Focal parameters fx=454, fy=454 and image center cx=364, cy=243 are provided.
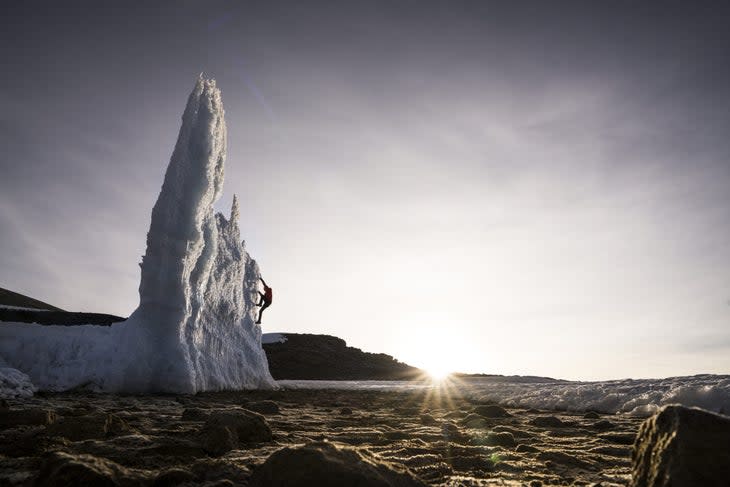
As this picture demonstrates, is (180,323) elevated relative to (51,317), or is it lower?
lower

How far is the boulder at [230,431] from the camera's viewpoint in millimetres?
3129

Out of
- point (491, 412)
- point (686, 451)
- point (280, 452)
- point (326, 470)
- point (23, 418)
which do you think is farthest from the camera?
point (491, 412)

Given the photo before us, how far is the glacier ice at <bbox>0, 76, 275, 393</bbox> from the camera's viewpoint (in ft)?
29.7

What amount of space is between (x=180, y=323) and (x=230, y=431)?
314 inches

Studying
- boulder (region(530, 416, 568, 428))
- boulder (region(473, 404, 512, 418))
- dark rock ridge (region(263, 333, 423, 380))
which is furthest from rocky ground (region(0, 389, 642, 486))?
dark rock ridge (region(263, 333, 423, 380))

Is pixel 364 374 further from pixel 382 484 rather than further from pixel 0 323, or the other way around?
pixel 382 484

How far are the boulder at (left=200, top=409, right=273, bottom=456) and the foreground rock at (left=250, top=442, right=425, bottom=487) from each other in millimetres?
1260

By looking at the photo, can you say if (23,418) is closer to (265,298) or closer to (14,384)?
(14,384)

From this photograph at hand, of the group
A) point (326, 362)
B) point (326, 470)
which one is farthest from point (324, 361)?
point (326, 470)

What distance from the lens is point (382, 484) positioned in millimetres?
1846

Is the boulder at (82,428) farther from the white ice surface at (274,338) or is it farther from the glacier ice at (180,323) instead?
the white ice surface at (274,338)

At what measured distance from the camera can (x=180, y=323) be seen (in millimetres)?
10570

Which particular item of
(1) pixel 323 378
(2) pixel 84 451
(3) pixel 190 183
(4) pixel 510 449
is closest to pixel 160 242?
(3) pixel 190 183

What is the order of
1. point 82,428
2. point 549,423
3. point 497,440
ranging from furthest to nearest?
point 549,423 < point 497,440 < point 82,428
